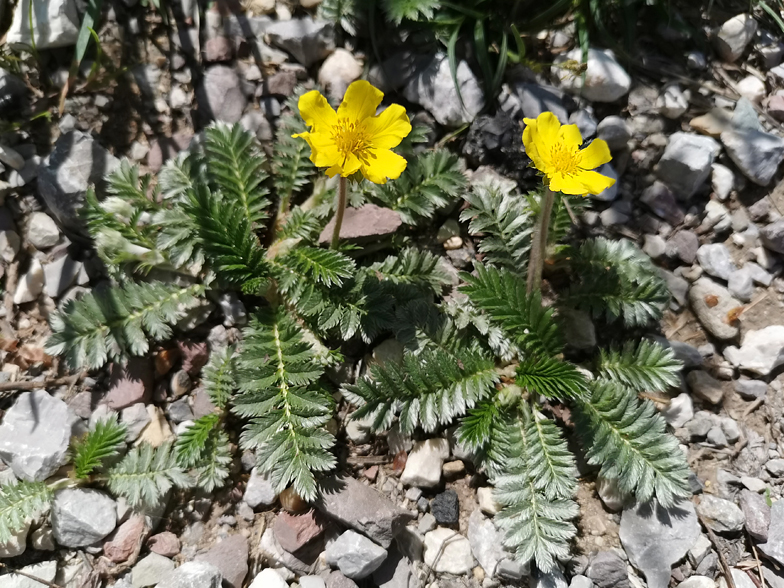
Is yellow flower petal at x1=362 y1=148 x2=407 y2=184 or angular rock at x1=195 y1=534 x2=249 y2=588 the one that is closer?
yellow flower petal at x1=362 y1=148 x2=407 y2=184

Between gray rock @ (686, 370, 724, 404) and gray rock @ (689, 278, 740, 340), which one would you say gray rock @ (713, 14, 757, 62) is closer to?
gray rock @ (689, 278, 740, 340)

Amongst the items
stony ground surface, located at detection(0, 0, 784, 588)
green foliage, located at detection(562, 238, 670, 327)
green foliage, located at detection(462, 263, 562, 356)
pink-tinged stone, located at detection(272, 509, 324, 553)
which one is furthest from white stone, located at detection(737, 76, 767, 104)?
pink-tinged stone, located at detection(272, 509, 324, 553)

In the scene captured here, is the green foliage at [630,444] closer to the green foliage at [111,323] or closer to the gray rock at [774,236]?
the gray rock at [774,236]

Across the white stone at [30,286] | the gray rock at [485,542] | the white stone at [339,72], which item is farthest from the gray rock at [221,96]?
the gray rock at [485,542]

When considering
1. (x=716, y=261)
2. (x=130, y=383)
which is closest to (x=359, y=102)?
(x=130, y=383)

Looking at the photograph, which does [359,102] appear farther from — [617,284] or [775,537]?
[775,537]

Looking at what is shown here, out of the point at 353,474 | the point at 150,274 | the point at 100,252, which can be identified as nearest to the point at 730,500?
the point at 353,474
